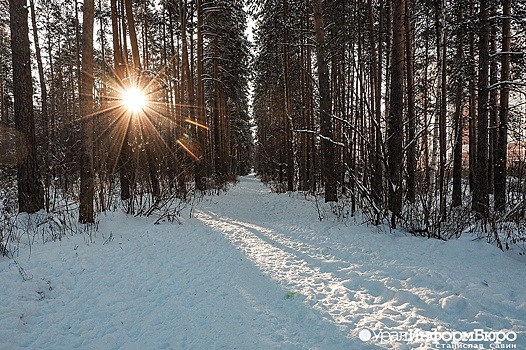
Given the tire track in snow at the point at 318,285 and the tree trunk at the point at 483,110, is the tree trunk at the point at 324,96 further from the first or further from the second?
the tree trunk at the point at 483,110

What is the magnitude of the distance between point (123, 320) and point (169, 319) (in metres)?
0.49

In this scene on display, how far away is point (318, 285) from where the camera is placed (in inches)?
151

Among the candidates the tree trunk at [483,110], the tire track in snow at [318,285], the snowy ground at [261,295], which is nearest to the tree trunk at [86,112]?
the snowy ground at [261,295]

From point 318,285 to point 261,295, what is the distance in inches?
30.8

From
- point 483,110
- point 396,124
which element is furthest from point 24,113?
point 483,110

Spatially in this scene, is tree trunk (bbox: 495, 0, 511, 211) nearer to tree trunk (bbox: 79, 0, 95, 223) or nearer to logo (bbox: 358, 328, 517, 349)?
logo (bbox: 358, 328, 517, 349)

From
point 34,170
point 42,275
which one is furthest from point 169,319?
point 34,170

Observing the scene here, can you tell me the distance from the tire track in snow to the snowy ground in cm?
2

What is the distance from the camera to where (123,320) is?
309cm

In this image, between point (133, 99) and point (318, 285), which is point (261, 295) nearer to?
point (318, 285)

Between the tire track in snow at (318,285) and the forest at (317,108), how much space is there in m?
2.28

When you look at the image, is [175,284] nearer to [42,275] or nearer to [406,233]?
[42,275]

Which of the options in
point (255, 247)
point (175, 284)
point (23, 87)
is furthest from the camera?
point (23, 87)

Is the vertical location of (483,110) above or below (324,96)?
below
